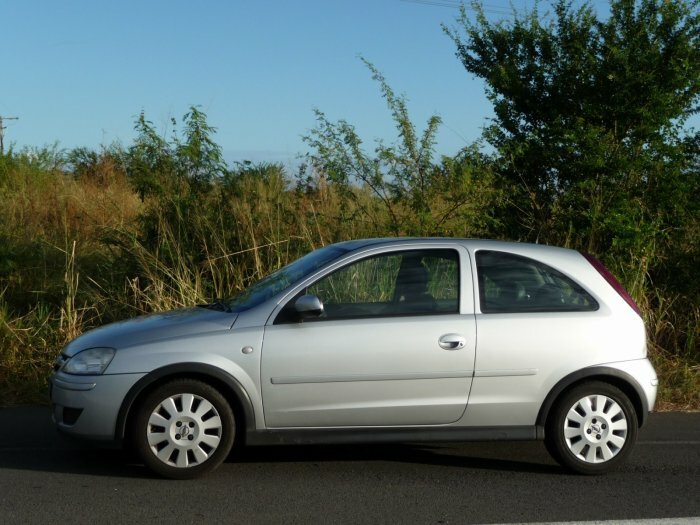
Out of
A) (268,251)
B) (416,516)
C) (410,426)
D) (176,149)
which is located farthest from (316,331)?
(176,149)

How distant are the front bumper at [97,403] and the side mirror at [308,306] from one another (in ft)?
3.47

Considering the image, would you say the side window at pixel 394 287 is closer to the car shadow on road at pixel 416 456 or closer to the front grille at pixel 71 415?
the car shadow on road at pixel 416 456

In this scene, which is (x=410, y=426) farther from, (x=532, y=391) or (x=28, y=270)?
(x=28, y=270)

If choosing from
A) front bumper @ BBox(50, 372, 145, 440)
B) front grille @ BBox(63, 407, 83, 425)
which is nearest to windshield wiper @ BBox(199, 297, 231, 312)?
front bumper @ BBox(50, 372, 145, 440)

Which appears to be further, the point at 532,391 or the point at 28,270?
the point at 28,270

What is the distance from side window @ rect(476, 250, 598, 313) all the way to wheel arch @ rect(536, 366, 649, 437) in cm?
44

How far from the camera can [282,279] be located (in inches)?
263

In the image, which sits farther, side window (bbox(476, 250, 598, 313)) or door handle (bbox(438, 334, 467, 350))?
side window (bbox(476, 250, 598, 313))

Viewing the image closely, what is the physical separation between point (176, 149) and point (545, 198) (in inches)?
184

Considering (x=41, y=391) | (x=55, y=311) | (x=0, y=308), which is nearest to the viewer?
(x=41, y=391)

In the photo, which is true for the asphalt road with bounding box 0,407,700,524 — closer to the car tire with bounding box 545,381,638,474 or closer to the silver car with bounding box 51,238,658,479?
the car tire with bounding box 545,381,638,474

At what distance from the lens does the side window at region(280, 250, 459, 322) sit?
6.29 m

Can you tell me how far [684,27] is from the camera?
40.4ft

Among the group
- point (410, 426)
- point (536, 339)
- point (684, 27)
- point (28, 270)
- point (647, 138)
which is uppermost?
point (684, 27)
